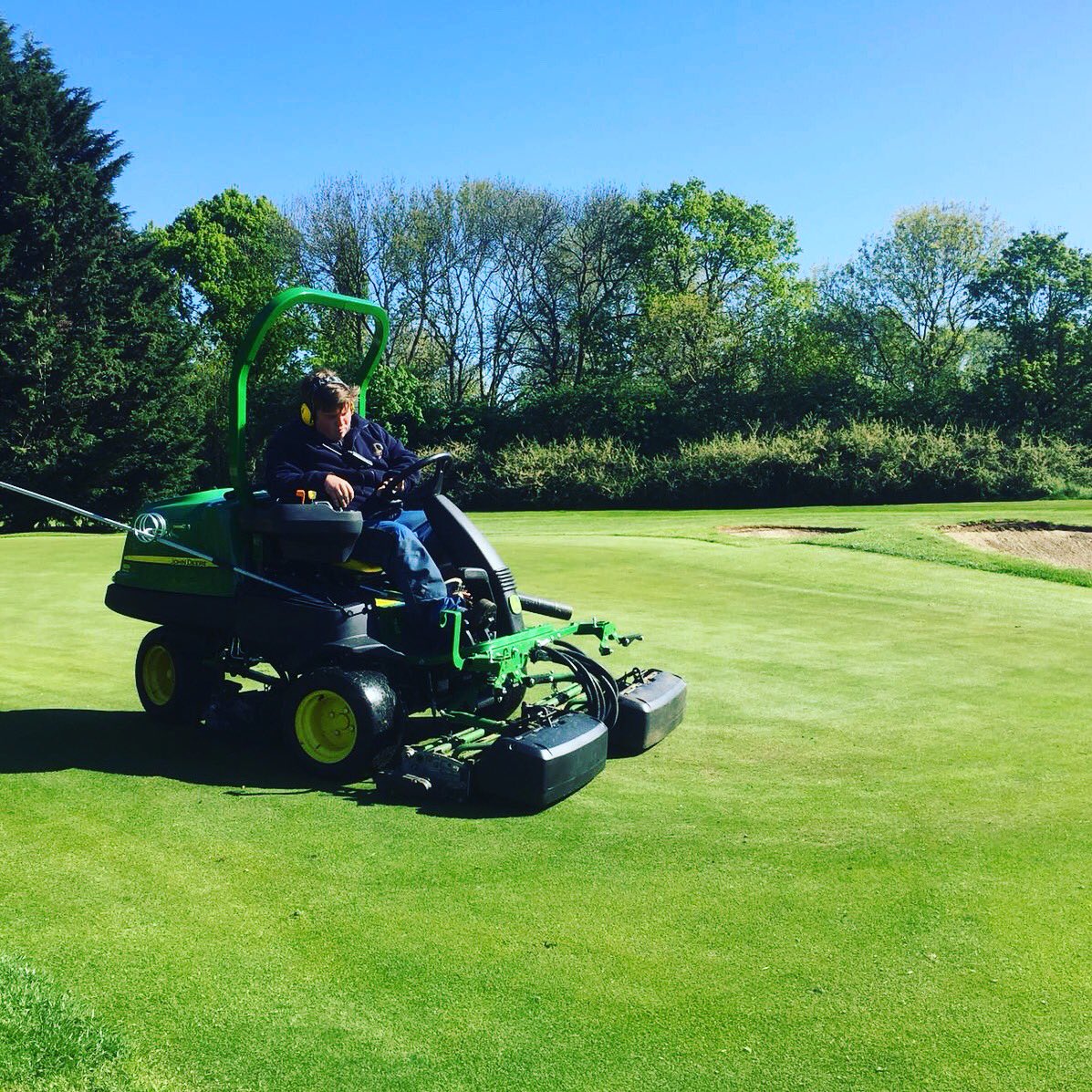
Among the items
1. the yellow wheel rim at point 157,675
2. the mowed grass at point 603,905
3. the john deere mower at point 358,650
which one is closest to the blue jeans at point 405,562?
the john deere mower at point 358,650

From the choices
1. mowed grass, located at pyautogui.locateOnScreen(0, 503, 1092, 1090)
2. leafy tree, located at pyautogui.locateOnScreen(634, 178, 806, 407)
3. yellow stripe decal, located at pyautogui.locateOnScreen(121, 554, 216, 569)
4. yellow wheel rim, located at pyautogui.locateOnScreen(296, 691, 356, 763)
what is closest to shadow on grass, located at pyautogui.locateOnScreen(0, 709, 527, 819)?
mowed grass, located at pyautogui.locateOnScreen(0, 503, 1092, 1090)

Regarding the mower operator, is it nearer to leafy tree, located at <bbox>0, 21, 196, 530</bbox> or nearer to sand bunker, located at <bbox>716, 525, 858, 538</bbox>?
sand bunker, located at <bbox>716, 525, 858, 538</bbox>

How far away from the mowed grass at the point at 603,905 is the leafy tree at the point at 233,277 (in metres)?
43.9

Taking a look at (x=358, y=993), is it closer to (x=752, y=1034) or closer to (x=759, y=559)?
(x=752, y=1034)

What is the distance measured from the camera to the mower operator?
6105mm

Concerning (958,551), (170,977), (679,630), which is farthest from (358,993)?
→ (958,551)

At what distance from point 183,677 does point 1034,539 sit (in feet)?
52.0

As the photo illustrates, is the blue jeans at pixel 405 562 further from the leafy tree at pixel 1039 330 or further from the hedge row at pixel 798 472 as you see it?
the leafy tree at pixel 1039 330

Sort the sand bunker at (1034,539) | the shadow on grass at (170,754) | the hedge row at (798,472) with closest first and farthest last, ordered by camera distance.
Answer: the shadow on grass at (170,754) < the sand bunker at (1034,539) < the hedge row at (798,472)

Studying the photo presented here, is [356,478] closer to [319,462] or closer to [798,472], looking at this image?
[319,462]

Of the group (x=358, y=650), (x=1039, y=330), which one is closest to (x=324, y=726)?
(x=358, y=650)

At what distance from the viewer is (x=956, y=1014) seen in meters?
3.41

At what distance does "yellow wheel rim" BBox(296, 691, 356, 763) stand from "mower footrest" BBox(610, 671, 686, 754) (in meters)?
1.50

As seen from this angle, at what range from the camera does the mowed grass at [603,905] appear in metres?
3.23
